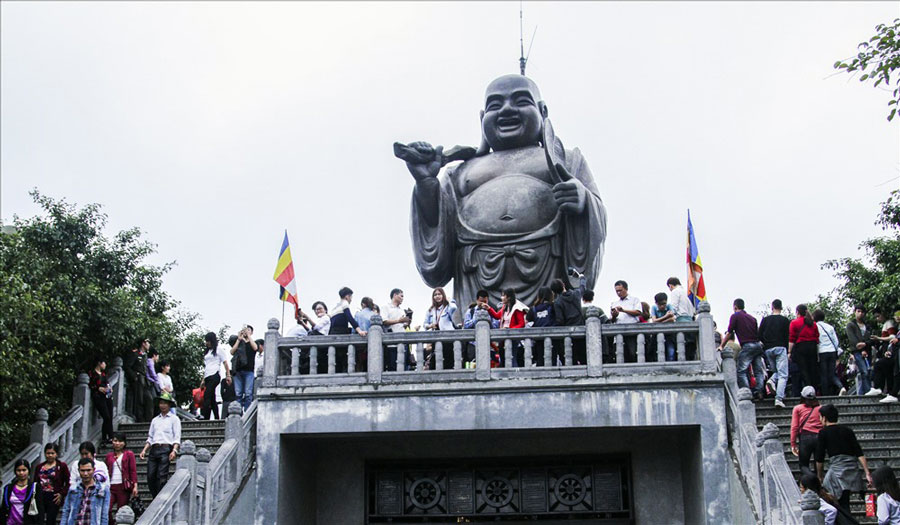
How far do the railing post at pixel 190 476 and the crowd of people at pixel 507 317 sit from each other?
2.75 m

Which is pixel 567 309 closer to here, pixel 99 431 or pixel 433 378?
pixel 433 378

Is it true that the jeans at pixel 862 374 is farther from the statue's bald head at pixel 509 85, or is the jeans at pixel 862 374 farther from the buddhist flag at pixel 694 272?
the statue's bald head at pixel 509 85

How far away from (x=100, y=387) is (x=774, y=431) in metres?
10.1

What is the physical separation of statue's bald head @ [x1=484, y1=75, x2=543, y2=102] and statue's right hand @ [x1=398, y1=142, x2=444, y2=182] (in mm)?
2043

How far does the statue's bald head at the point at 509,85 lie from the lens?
21.8m

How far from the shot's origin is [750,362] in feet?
58.5

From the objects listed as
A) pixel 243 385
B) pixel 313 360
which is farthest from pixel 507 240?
pixel 243 385

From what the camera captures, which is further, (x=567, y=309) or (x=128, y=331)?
(x=128, y=331)

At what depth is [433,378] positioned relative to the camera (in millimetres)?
16766

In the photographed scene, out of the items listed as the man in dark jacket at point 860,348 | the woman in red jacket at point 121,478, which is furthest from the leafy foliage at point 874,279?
the woman in red jacket at point 121,478

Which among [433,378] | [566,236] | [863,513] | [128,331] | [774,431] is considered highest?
[566,236]

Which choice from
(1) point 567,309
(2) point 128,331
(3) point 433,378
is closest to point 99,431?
(2) point 128,331

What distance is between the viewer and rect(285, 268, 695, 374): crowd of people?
1712cm

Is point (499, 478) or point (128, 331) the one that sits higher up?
point (128, 331)
